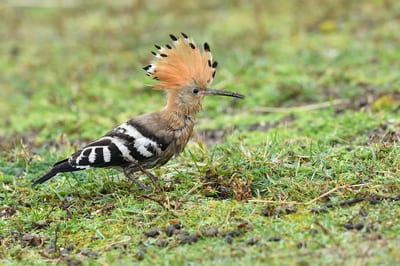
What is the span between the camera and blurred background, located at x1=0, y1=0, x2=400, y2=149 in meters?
7.77

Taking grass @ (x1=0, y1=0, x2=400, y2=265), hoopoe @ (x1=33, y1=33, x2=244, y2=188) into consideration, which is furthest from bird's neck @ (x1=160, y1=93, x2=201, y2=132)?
grass @ (x1=0, y1=0, x2=400, y2=265)

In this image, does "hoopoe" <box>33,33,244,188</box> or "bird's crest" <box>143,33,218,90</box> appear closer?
"hoopoe" <box>33,33,244,188</box>

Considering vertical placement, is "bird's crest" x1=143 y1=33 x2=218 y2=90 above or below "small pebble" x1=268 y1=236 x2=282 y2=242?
above

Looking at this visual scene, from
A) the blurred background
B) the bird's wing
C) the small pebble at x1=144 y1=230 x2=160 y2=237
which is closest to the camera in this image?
the small pebble at x1=144 y1=230 x2=160 y2=237

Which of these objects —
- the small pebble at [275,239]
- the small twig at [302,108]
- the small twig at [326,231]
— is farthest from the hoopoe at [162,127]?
the small twig at [302,108]

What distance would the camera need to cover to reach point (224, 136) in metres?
6.07

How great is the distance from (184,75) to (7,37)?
7.42 metres

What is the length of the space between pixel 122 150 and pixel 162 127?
35 cm

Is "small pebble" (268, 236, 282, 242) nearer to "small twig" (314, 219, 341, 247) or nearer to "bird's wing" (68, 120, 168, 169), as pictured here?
"small twig" (314, 219, 341, 247)

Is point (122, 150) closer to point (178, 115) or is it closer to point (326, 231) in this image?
point (178, 115)

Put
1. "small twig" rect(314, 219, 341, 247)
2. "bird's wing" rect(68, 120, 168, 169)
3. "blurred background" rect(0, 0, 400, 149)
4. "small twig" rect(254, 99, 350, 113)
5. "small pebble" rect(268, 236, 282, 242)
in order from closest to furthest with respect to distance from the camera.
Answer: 1. "small twig" rect(314, 219, 341, 247)
2. "small pebble" rect(268, 236, 282, 242)
3. "bird's wing" rect(68, 120, 168, 169)
4. "small twig" rect(254, 99, 350, 113)
5. "blurred background" rect(0, 0, 400, 149)

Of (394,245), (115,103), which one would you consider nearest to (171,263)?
(394,245)

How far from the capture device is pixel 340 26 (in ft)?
34.1

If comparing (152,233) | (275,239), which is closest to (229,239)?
(275,239)
